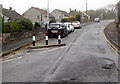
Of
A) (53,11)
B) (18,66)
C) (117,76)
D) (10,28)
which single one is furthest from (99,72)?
(53,11)

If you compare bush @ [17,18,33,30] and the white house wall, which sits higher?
the white house wall

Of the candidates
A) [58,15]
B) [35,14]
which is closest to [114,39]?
[35,14]

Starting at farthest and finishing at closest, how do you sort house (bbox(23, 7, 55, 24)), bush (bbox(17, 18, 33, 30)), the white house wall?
the white house wall
house (bbox(23, 7, 55, 24))
bush (bbox(17, 18, 33, 30))

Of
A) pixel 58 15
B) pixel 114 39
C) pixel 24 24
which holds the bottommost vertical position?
pixel 114 39

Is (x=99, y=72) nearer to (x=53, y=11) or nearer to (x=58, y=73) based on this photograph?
(x=58, y=73)

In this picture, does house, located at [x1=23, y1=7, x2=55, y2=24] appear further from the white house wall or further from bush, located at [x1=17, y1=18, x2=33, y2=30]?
bush, located at [x1=17, y1=18, x2=33, y2=30]

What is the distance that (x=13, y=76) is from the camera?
751cm

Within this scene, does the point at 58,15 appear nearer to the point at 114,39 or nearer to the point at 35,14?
the point at 35,14

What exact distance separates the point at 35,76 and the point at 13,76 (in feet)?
2.56

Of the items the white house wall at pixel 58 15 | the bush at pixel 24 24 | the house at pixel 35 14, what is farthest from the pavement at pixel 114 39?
the white house wall at pixel 58 15

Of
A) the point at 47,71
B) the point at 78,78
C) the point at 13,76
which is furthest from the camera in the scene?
the point at 47,71

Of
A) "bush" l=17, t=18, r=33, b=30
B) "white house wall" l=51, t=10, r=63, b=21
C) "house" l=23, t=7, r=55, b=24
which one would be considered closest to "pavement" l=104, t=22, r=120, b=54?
"bush" l=17, t=18, r=33, b=30

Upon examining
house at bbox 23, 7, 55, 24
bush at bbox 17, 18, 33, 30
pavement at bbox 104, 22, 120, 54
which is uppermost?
house at bbox 23, 7, 55, 24

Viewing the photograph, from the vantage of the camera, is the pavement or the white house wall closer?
the pavement
